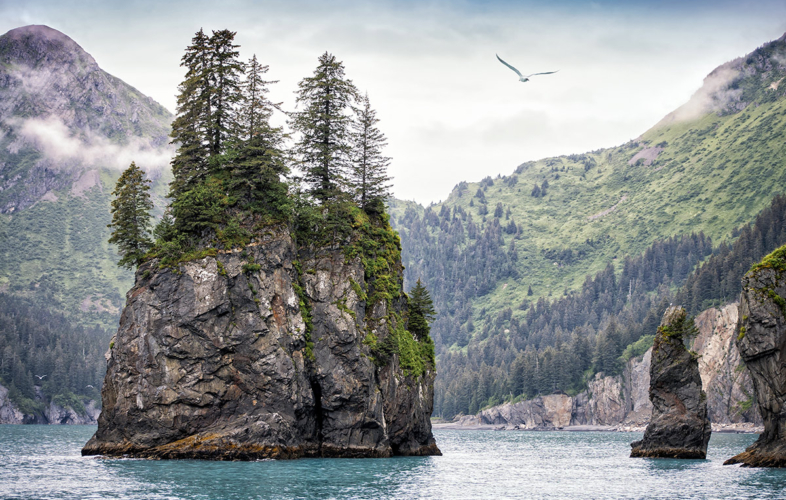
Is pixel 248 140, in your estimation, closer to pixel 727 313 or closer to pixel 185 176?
pixel 185 176

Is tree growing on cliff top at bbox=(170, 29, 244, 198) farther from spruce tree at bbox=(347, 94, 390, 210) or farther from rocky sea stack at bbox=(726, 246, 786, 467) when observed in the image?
rocky sea stack at bbox=(726, 246, 786, 467)

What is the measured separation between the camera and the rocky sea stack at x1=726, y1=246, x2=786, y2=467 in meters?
56.9

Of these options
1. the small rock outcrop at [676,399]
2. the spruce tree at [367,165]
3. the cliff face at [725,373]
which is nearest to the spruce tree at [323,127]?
the spruce tree at [367,165]

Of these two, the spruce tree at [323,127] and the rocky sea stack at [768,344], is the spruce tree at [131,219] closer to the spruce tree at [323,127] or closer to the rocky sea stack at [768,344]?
the spruce tree at [323,127]

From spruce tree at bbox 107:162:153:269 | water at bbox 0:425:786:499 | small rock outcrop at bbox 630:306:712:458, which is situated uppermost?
spruce tree at bbox 107:162:153:269

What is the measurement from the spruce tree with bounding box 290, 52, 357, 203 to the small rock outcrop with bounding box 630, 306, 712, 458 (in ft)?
129

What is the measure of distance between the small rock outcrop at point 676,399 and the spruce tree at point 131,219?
5485 cm

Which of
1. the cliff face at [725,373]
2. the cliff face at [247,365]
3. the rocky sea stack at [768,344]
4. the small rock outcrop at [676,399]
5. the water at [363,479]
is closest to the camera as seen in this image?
the water at [363,479]

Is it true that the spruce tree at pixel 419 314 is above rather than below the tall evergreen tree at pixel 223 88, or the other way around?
below

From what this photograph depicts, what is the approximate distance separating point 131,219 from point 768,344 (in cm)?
5918

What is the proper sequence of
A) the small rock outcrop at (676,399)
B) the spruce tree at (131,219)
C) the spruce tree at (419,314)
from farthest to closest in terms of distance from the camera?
the spruce tree at (419,314) → the small rock outcrop at (676,399) → the spruce tree at (131,219)

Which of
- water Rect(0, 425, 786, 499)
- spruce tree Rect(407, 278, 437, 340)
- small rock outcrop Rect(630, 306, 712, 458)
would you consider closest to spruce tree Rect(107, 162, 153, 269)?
water Rect(0, 425, 786, 499)

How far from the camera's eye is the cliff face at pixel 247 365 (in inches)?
2510

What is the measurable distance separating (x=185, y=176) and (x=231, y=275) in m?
15.0
